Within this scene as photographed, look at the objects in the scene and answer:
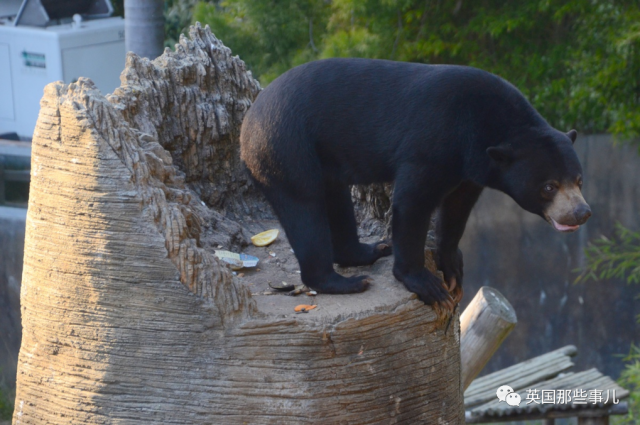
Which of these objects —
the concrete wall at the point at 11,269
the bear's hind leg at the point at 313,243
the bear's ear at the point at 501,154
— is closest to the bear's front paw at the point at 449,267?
the bear's hind leg at the point at 313,243

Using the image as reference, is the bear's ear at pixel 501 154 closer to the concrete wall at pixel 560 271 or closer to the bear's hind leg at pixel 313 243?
the bear's hind leg at pixel 313 243

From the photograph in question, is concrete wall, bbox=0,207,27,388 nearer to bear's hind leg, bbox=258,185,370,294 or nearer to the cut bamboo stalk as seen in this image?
the cut bamboo stalk

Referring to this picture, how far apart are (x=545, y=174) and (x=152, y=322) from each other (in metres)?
1.60

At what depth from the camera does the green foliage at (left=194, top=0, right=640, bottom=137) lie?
6281mm

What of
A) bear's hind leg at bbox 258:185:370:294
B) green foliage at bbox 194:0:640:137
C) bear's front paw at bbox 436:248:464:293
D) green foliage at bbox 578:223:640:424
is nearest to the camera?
bear's hind leg at bbox 258:185:370:294

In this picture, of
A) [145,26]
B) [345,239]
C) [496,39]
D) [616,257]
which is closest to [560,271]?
[616,257]

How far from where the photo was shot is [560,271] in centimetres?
725

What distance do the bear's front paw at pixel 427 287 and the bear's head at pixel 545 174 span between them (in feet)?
1.59

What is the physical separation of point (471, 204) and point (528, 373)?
3.07m

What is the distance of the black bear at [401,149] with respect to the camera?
2916mm

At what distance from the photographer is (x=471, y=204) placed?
3381 mm

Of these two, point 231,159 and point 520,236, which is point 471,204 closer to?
point 231,159

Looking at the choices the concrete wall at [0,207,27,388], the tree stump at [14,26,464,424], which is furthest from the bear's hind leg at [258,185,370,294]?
the concrete wall at [0,207,27,388]

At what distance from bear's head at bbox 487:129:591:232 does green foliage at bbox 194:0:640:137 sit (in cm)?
331
